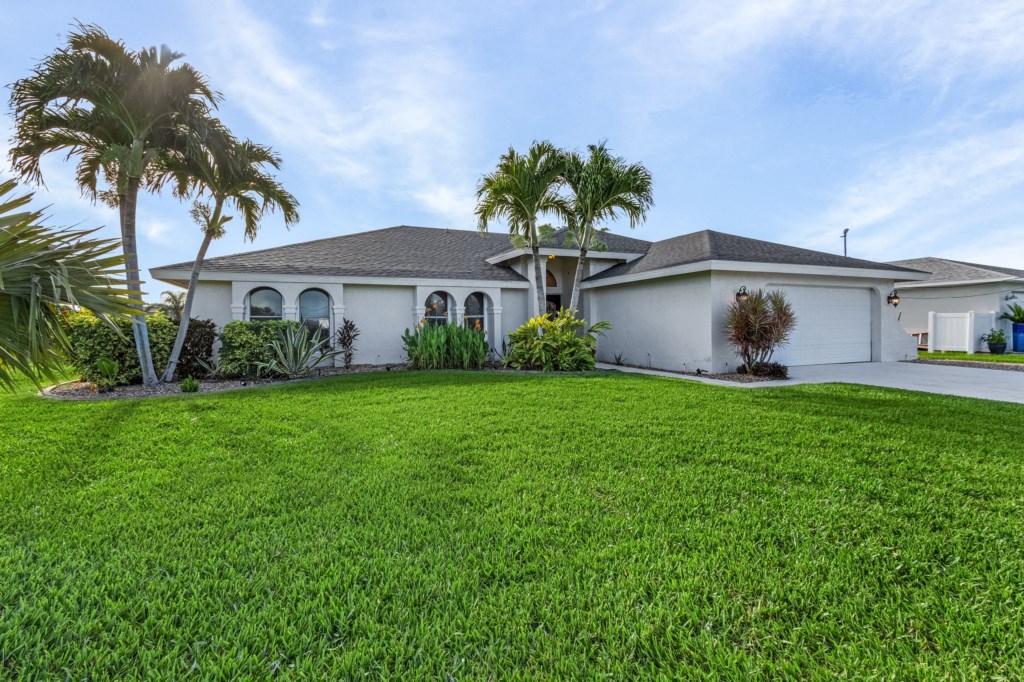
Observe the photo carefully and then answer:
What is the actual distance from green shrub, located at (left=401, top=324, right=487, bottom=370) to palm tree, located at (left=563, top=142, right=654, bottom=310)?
13.3 ft

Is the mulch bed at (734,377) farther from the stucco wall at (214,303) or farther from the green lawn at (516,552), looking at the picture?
the stucco wall at (214,303)

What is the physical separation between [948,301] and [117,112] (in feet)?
95.3

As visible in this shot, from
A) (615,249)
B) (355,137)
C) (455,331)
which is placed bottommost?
(455,331)

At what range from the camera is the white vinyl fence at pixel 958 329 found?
1745 centimetres

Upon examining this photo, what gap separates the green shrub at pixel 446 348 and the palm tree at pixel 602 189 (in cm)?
405

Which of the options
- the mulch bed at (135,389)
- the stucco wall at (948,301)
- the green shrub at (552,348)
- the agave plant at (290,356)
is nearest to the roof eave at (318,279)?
the agave plant at (290,356)

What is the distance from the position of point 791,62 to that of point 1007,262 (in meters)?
25.6

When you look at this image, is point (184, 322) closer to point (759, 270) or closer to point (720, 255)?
point (720, 255)

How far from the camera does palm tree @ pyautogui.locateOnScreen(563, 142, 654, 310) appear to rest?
11.8 m

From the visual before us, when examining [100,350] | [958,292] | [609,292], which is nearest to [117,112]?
[100,350]

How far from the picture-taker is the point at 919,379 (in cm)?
987

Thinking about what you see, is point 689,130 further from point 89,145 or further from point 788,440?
point 89,145

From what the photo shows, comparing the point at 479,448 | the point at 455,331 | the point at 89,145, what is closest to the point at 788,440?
the point at 479,448

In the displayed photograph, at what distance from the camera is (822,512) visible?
312 cm
